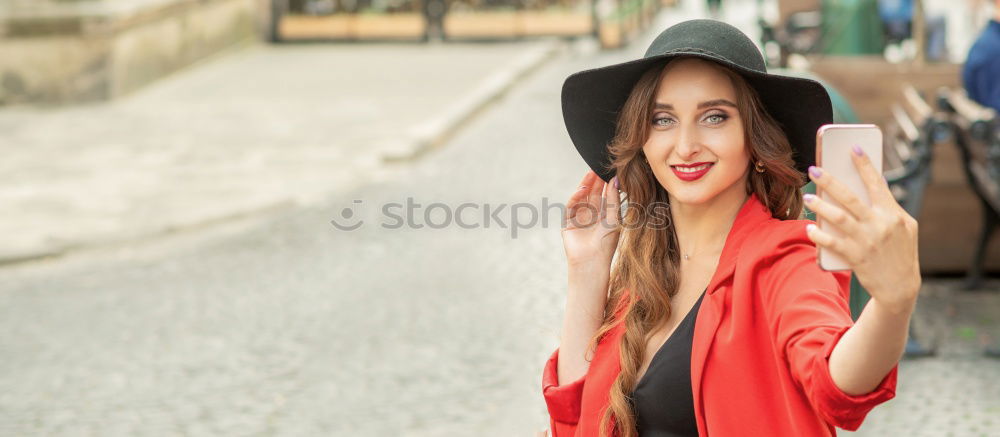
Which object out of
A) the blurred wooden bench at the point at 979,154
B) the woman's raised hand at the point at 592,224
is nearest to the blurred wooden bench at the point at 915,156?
the blurred wooden bench at the point at 979,154

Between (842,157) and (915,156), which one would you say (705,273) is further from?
(915,156)

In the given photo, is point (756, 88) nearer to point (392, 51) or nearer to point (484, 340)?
point (484, 340)

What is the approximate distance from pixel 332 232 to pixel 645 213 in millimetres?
6579

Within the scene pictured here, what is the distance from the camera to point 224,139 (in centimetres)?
1327

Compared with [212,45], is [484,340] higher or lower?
higher

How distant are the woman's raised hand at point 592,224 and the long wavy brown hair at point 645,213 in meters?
0.03

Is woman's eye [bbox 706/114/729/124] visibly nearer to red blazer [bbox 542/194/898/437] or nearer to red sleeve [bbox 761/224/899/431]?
red blazer [bbox 542/194/898/437]

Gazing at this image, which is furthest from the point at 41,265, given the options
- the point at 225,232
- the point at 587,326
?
the point at 587,326

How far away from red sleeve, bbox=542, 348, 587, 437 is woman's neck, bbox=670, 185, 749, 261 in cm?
34

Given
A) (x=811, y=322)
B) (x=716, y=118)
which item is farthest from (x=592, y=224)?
(x=811, y=322)

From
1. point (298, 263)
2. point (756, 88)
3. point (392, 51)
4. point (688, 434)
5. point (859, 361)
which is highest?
point (756, 88)

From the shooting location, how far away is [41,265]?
8734 mm

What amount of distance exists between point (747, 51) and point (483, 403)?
137 inches

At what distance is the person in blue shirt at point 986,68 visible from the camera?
6785mm
